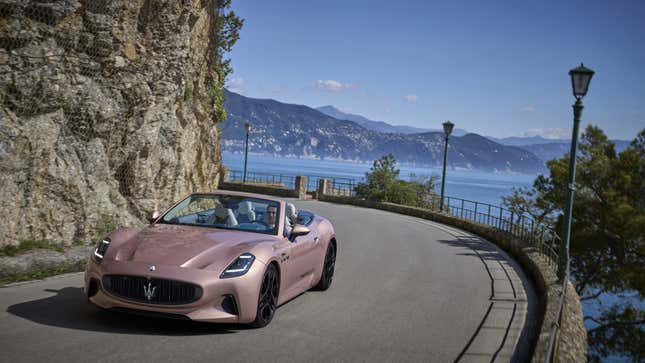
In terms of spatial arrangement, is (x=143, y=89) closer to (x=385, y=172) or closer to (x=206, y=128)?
(x=206, y=128)

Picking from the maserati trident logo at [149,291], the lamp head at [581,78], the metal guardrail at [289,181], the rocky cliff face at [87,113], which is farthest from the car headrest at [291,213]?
the metal guardrail at [289,181]

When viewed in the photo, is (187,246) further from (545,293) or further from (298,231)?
(545,293)

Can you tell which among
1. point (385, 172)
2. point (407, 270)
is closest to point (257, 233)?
point (407, 270)

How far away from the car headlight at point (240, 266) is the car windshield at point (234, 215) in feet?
3.48

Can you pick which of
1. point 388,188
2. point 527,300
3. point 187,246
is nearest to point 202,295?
point 187,246

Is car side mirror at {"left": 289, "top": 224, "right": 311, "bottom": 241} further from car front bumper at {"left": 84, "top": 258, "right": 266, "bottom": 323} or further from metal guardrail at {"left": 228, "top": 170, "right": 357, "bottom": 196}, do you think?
metal guardrail at {"left": 228, "top": 170, "right": 357, "bottom": 196}

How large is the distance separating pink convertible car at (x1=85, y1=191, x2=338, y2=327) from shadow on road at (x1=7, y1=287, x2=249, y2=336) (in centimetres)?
23

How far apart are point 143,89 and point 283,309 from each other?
825 cm

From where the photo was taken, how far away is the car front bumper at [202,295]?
5957mm

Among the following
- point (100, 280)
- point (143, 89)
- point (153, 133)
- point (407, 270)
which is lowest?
point (407, 270)

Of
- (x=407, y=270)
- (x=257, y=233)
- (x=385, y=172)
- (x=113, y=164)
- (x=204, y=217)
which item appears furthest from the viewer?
(x=385, y=172)

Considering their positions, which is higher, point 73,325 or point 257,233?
point 257,233

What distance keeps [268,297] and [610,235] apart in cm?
3394

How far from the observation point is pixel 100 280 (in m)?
6.20
